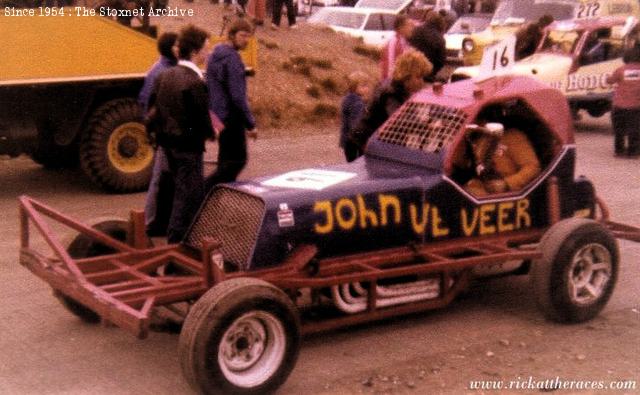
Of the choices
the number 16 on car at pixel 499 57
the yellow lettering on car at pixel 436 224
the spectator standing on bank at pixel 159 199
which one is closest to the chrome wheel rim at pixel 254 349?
the yellow lettering on car at pixel 436 224

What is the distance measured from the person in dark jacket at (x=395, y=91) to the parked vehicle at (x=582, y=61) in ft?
27.1

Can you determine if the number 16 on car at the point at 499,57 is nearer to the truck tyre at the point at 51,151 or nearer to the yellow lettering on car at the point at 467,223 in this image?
the yellow lettering on car at the point at 467,223

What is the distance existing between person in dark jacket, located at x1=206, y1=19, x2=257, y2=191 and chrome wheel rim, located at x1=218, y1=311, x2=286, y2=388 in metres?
3.10

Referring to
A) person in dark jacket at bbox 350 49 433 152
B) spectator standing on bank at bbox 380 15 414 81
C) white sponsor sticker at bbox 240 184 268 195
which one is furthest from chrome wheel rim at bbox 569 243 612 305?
spectator standing on bank at bbox 380 15 414 81

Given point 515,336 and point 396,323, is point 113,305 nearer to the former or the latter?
point 396,323

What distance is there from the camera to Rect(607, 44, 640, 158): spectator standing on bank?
13.1m

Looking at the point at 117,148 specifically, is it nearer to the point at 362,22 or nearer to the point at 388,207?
the point at 388,207

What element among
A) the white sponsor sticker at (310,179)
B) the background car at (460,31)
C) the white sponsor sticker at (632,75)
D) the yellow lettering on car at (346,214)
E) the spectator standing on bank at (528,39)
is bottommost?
the background car at (460,31)

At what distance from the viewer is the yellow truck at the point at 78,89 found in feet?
32.3

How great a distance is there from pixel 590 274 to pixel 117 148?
5.90 metres

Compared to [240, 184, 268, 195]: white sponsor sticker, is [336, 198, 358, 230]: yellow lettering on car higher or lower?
lower

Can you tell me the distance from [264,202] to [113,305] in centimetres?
111

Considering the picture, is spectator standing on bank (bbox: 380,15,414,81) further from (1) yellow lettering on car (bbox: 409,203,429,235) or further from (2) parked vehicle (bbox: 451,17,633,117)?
(1) yellow lettering on car (bbox: 409,203,429,235)

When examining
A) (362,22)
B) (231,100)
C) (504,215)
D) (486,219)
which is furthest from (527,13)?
(486,219)
